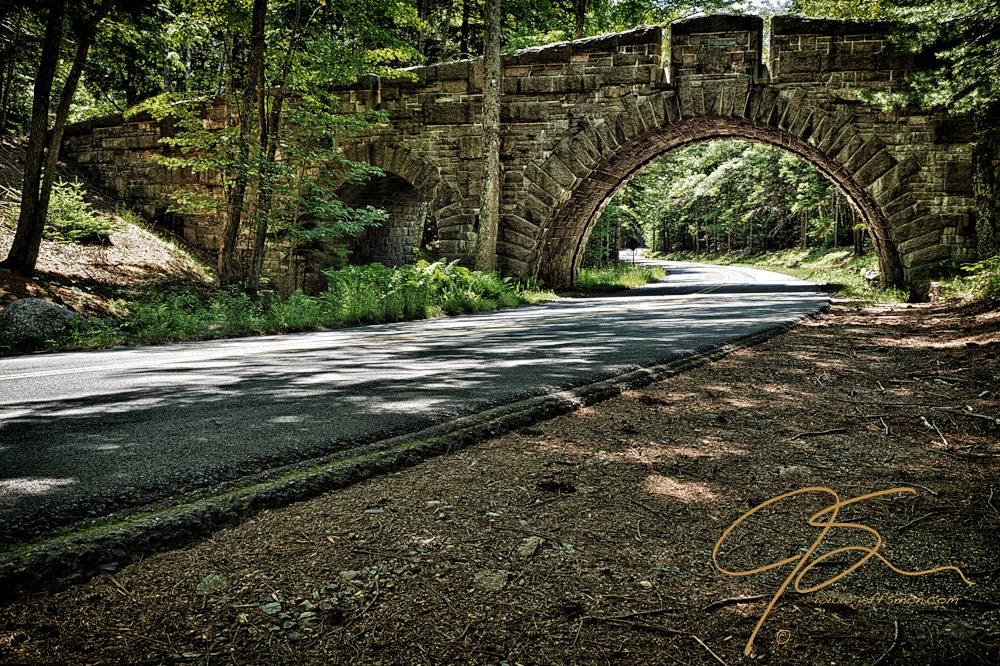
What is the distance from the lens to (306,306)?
10219 mm

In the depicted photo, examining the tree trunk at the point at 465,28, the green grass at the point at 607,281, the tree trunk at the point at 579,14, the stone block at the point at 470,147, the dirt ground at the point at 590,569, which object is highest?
the tree trunk at the point at 465,28

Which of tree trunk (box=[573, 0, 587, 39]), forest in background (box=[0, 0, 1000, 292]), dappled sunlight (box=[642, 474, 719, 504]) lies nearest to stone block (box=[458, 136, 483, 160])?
forest in background (box=[0, 0, 1000, 292])

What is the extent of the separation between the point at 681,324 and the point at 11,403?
6.92 meters

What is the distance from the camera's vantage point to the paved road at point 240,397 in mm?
2225

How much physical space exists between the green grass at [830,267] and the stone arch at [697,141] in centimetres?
93

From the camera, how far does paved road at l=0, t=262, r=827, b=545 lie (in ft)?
7.30

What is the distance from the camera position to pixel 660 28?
14.8m

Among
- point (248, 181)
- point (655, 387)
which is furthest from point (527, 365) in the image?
point (248, 181)

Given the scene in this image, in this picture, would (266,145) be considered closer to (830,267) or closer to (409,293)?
(409,293)

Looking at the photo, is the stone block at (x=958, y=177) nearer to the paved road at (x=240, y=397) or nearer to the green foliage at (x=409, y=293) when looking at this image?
the paved road at (x=240, y=397)

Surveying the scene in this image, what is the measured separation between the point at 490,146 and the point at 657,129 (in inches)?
161

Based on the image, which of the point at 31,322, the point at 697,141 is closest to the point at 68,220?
the point at 31,322

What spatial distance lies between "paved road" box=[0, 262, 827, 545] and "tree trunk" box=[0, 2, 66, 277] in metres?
4.91

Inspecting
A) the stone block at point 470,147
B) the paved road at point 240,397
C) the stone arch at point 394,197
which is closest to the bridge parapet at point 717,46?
the stone block at point 470,147
